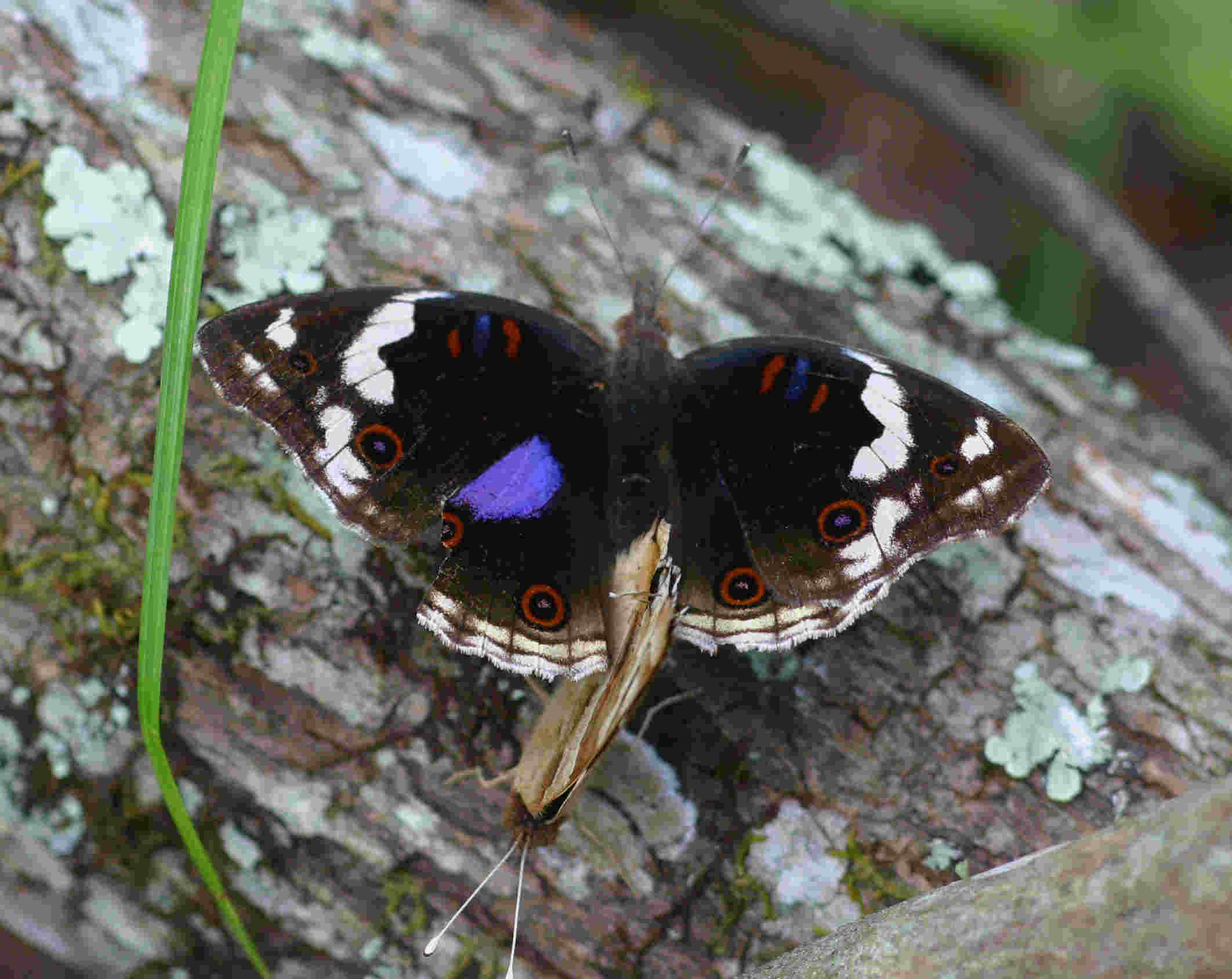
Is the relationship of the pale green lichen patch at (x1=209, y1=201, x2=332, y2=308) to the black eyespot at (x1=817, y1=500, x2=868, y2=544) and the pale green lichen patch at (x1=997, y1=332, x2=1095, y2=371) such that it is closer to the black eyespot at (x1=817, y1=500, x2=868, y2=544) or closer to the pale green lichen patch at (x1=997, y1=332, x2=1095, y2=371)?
the black eyespot at (x1=817, y1=500, x2=868, y2=544)

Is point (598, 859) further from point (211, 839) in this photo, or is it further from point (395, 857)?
point (211, 839)

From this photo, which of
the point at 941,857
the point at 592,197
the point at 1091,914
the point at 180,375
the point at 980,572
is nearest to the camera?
the point at 1091,914

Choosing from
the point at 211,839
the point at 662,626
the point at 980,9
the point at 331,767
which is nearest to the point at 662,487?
the point at 662,626

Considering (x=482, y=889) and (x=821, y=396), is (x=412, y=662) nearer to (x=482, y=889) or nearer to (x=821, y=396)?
(x=482, y=889)

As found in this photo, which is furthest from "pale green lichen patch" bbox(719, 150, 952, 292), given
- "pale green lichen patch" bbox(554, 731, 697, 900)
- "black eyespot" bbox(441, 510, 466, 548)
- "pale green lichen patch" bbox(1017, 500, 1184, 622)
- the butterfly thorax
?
"pale green lichen patch" bbox(554, 731, 697, 900)

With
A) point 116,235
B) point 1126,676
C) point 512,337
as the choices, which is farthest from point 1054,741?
point 116,235
